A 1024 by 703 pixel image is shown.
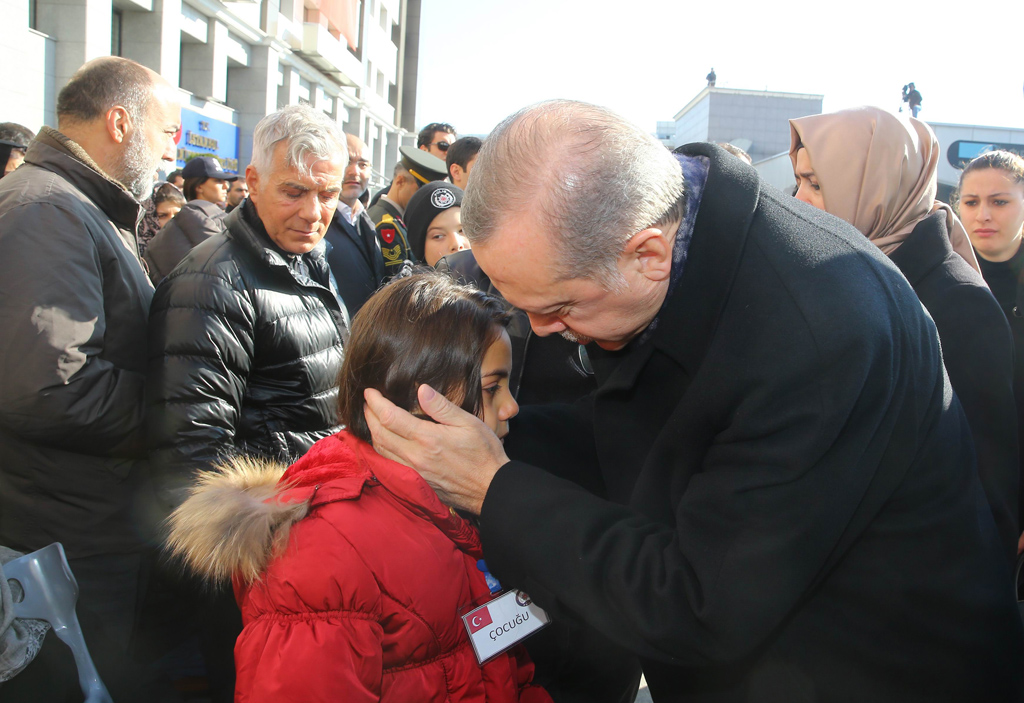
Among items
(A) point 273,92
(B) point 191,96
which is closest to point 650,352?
(B) point 191,96

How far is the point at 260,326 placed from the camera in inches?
89.8

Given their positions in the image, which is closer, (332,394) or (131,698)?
(131,698)

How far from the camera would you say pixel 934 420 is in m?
1.25

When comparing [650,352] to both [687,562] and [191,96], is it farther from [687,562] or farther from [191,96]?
[191,96]

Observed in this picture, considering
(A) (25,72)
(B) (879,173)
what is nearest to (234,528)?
(B) (879,173)

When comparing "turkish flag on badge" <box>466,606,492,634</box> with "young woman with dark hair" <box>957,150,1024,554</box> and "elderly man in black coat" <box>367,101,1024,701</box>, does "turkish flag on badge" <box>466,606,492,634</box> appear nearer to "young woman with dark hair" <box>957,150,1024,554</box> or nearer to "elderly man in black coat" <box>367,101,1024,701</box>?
"elderly man in black coat" <box>367,101,1024,701</box>

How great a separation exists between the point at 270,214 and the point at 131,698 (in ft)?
5.47

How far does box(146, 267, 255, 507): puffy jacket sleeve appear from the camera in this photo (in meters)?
2.10

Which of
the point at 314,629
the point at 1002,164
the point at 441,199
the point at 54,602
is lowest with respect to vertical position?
the point at 54,602

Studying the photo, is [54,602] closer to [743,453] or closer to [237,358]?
[237,358]

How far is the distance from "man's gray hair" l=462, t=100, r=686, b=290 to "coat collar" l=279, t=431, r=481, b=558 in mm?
557

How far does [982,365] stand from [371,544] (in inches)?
70.9

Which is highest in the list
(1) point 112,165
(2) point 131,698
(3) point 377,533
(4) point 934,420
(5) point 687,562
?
(1) point 112,165

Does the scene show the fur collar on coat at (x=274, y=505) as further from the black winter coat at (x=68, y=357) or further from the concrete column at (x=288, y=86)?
the concrete column at (x=288, y=86)
